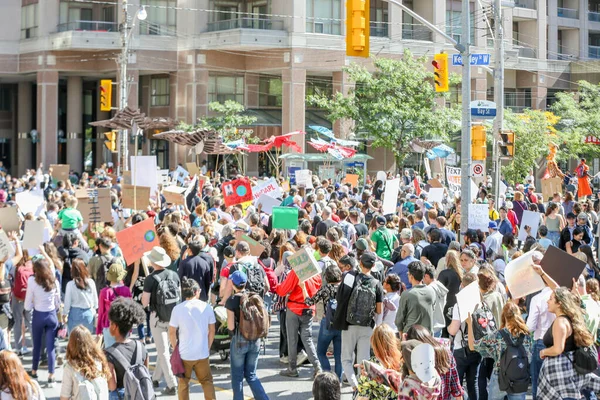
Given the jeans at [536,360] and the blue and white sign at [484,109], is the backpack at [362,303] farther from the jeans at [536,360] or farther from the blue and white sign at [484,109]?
the blue and white sign at [484,109]

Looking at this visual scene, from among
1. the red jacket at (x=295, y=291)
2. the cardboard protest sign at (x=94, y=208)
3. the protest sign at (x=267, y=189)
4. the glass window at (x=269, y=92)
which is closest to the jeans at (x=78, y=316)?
the red jacket at (x=295, y=291)

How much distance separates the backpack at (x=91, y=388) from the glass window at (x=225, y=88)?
43443 millimetres

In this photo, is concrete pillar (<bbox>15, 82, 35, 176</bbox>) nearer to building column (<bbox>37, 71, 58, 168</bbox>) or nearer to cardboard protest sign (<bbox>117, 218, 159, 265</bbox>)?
building column (<bbox>37, 71, 58, 168</bbox>)

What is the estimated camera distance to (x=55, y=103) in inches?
2093

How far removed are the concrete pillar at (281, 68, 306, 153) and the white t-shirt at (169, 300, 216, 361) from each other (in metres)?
39.1

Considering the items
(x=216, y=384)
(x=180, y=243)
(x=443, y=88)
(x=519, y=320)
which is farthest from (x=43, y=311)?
(x=443, y=88)

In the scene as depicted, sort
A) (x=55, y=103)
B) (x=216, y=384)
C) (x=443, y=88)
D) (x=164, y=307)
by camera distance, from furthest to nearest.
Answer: (x=55, y=103), (x=443, y=88), (x=216, y=384), (x=164, y=307)

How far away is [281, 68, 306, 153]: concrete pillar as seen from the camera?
48688 millimetres

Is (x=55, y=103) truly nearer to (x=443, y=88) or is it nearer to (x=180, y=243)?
(x=443, y=88)

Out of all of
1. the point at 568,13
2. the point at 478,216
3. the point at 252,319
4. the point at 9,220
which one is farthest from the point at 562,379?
the point at 568,13

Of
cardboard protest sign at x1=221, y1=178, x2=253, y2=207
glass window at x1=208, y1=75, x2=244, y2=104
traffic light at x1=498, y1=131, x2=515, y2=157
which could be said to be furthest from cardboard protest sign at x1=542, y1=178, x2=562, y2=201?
glass window at x1=208, y1=75, x2=244, y2=104

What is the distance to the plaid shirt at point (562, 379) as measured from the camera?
8.39 metres

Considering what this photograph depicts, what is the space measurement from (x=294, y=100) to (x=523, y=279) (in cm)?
3955

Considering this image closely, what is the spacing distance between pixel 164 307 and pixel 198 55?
39.7 m
